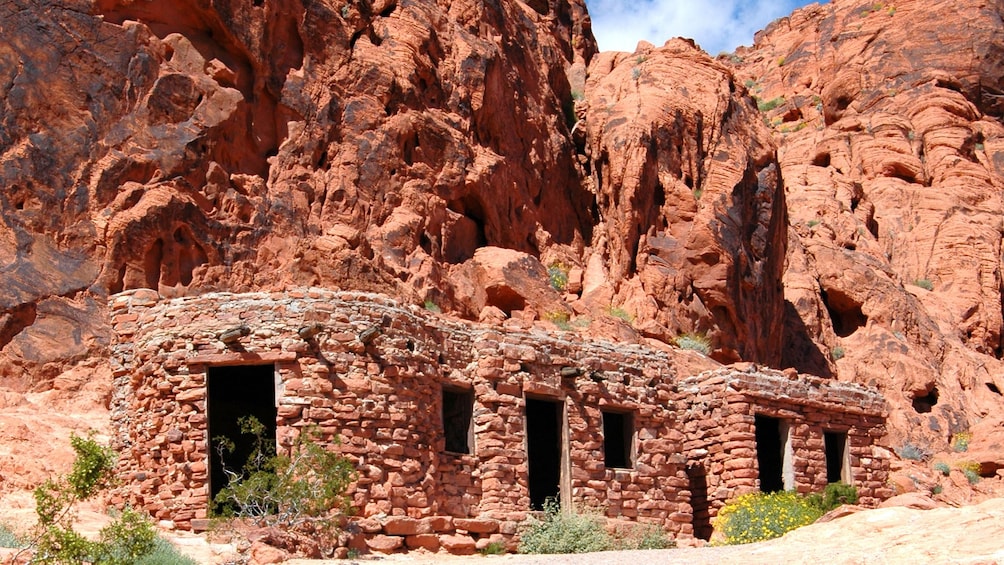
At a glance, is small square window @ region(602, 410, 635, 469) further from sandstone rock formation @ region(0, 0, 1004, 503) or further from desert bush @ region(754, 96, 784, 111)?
desert bush @ region(754, 96, 784, 111)

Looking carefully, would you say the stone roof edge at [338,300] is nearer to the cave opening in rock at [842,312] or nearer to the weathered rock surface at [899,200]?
the weathered rock surface at [899,200]

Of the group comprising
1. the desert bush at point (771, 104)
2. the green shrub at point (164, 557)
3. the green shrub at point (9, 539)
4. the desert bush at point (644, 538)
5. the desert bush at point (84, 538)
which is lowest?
the desert bush at point (644, 538)

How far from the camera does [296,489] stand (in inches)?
607

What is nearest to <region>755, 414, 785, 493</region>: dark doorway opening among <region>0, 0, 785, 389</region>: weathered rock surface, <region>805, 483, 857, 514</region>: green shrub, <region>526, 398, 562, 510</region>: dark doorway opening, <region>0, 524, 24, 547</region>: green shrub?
<region>805, 483, 857, 514</region>: green shrub

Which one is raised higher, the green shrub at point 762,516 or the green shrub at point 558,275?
the green shrub at point 558,275

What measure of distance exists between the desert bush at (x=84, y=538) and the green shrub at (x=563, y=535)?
5455mm

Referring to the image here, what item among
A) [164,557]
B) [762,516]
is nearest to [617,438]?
[762,516]

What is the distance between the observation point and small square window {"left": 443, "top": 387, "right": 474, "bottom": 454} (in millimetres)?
18594

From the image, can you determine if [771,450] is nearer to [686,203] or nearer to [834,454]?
[834,454]

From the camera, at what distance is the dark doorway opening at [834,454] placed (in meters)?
22.6

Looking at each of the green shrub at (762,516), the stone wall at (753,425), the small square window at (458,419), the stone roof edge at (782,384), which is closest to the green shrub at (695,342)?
the stone roof edge at (782,384)

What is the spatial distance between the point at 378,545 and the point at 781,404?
8228 millimetres

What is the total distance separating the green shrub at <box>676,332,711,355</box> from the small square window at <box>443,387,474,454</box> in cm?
955

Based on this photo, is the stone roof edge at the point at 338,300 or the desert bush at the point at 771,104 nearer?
the stone roof edge at the point at 338,300
